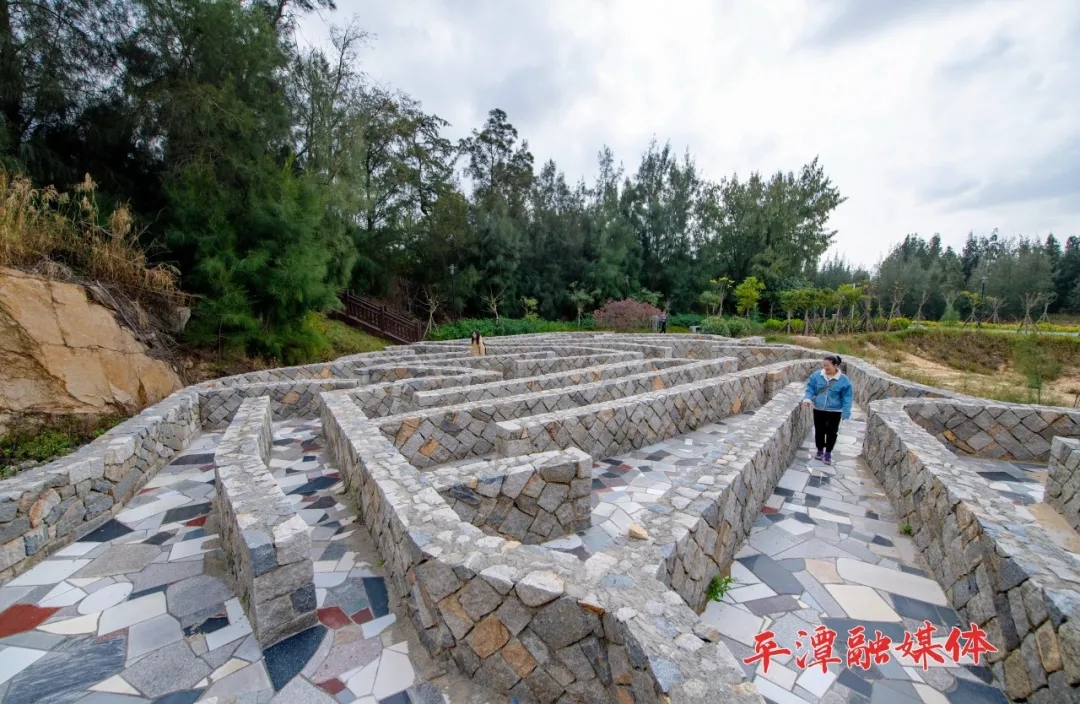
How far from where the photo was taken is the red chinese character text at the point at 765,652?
2.39 metres

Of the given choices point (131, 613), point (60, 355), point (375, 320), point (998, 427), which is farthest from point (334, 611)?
point (375, 320)

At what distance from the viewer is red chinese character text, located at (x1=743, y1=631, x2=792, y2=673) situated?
239 centimetres

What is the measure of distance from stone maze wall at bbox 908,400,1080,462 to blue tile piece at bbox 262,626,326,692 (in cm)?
673

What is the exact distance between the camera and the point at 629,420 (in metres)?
5.80

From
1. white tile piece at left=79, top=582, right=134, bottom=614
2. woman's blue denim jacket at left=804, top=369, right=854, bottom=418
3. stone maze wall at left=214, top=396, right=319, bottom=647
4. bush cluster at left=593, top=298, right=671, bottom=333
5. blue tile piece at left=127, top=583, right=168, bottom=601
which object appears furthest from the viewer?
bush cluster at left=593, top=298, right=671, bottom=333

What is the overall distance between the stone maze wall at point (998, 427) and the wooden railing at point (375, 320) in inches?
657

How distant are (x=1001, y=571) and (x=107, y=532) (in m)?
6.58

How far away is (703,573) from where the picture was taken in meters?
2.95

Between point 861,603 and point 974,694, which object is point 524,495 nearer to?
point 861,603

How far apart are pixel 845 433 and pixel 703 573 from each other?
5325 mm

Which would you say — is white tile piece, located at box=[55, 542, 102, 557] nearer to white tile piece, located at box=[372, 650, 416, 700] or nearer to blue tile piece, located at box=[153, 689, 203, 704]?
blue tile piece, located at box=[153, 689, 203, 704]

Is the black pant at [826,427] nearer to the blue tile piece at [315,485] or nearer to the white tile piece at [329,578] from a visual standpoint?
the white tile piece at [329,578]

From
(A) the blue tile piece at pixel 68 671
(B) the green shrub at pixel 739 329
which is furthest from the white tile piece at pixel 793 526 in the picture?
(B) the green shrub at pixel 739 329

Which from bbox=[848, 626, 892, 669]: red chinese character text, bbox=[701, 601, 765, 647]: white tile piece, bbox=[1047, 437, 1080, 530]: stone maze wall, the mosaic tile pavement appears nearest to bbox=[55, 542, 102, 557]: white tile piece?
the mosaic tile pavement
